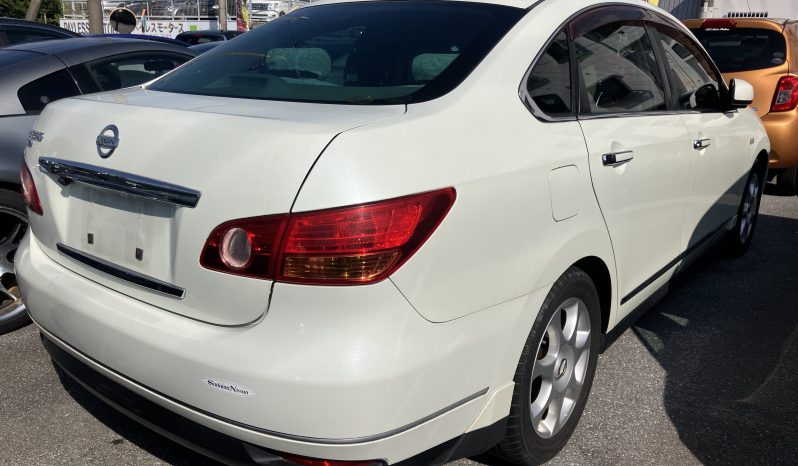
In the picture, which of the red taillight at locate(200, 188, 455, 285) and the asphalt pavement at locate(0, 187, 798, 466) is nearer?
the red taillight at locate(200, 188, 455, 285)

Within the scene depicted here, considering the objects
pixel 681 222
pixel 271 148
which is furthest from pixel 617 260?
pixel 271 148

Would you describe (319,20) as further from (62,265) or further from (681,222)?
(681,222)

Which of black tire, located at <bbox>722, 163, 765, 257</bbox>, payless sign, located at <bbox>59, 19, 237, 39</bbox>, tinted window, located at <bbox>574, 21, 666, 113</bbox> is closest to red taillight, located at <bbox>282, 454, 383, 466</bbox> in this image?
tinted window, located at <bbox>574, 21, 666, 113</bbox>

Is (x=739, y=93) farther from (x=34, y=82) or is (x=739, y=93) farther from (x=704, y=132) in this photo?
(x=34, y=82)

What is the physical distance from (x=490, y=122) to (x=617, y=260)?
0.93 metres

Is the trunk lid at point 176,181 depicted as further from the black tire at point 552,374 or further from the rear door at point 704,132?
the rear door at point 704,132

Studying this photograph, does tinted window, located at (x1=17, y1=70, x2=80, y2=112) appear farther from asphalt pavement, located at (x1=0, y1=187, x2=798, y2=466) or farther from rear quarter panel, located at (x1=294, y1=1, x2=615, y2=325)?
rear quarter panel, located at (x1=294, y1=1, x2=615, y2=325)

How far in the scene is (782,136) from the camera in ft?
22.0

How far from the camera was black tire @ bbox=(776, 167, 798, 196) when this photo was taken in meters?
7.25

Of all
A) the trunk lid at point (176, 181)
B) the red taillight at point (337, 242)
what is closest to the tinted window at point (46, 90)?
the trunk lid at point (176, 181)

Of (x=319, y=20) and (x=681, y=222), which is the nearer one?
(x=319, y=20)

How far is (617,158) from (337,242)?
1284 millimetres

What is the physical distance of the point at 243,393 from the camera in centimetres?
183

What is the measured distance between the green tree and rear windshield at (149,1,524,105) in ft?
123
